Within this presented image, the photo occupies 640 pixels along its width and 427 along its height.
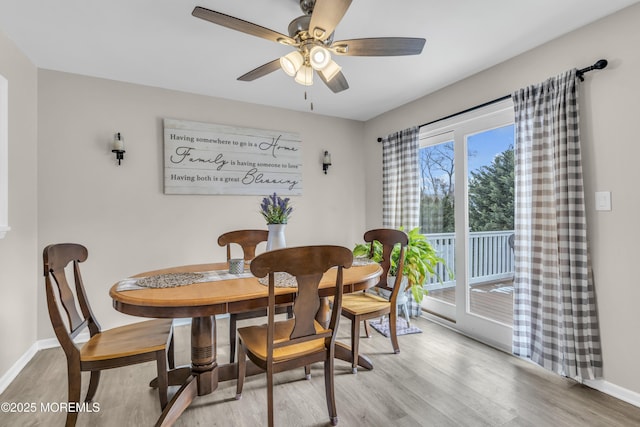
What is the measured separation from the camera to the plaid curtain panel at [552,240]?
6.93 ft

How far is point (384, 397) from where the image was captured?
2.04 m

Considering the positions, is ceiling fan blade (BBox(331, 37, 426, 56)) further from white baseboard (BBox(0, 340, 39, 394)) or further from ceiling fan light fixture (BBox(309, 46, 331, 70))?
white baseboard (BBox(0, 340, 39, 394))

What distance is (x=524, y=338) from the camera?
2.45 meters

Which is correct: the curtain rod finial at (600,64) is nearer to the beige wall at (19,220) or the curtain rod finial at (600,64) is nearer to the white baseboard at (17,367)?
the beige wall at (19,220)

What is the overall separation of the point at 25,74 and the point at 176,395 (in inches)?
111

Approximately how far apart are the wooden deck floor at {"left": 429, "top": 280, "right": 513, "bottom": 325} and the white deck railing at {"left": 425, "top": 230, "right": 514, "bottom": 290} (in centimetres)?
6

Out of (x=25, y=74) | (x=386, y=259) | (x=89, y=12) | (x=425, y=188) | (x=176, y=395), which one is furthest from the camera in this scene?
(x=425, y=188)

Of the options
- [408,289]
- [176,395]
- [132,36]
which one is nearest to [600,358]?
[408,289]

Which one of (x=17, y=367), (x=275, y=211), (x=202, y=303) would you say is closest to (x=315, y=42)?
(x=275, y=211)

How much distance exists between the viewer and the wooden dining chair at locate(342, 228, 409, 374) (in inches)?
92.4

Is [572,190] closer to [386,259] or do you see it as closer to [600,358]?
[600,358]

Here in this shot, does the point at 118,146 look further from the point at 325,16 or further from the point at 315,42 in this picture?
the point at 325,16

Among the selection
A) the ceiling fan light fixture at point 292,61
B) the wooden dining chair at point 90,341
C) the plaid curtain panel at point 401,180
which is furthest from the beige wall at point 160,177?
the ceiling fan light fixture at point 292,61

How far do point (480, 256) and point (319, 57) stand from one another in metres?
2.38
